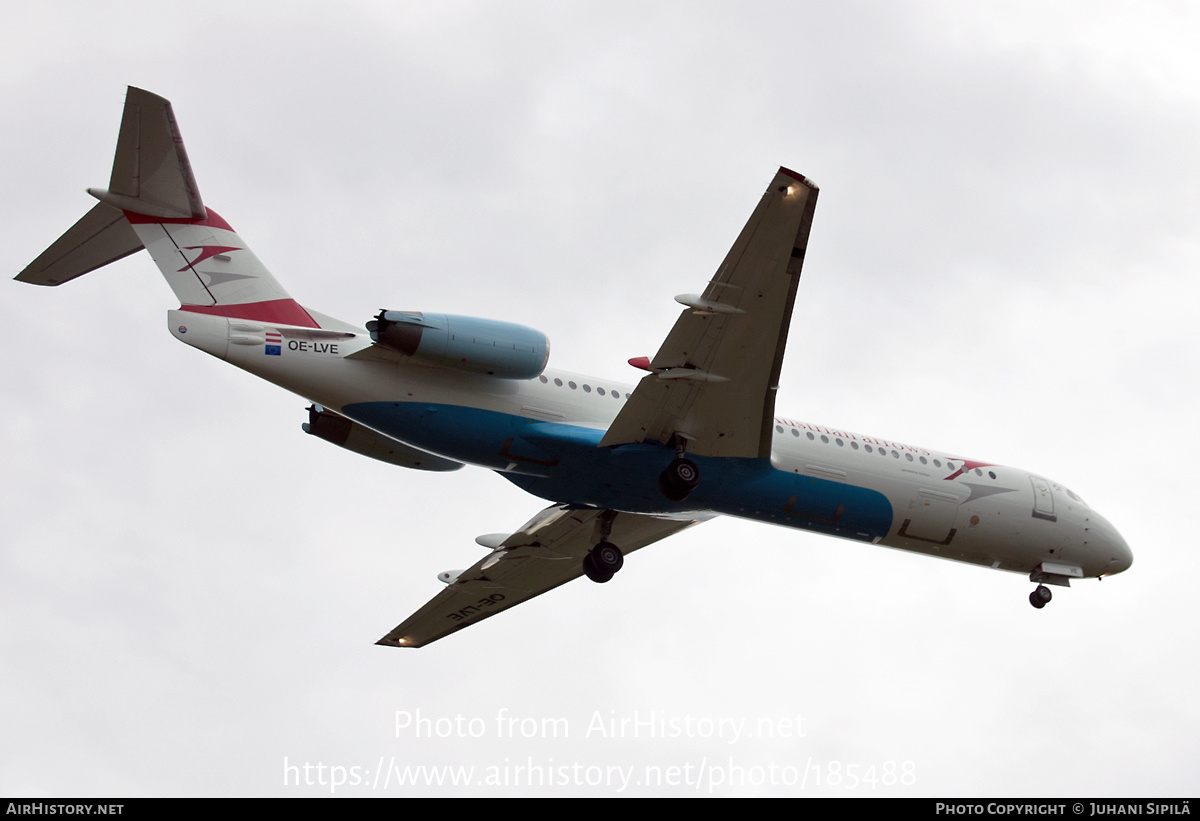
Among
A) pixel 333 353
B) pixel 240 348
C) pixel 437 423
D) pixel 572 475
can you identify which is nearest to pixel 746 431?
pixel 572 475

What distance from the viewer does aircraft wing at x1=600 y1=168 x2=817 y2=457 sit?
17.7 m

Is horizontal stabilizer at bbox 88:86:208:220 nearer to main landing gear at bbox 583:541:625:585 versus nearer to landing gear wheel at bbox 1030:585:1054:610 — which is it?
main landing gear at bbox 583:541:625:585

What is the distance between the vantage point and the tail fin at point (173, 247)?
19516 millimetres

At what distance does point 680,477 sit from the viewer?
818 inches

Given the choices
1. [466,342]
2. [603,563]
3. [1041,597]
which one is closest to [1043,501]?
[1041,597]

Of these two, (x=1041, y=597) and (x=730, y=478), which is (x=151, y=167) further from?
(x=1041, y=597)

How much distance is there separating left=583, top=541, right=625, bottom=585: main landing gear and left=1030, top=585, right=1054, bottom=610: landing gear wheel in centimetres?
875

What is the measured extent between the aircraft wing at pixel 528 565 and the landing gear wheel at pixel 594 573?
1.02 meters

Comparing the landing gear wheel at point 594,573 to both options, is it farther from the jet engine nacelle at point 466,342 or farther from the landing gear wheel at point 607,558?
the jet engine nacelle at point 466,342

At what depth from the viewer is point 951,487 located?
2408 centimetres

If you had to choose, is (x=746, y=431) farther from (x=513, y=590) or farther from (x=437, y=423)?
(x=513, y=590)

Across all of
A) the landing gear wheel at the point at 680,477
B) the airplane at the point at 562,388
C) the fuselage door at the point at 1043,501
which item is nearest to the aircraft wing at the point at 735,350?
the airplane at the point at 562,388

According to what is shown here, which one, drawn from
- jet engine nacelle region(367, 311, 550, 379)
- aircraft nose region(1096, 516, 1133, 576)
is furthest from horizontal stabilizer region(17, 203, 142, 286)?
aircraft nose region(1096, 516, 1133, 576)

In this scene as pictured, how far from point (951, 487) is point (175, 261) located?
1481 cm
